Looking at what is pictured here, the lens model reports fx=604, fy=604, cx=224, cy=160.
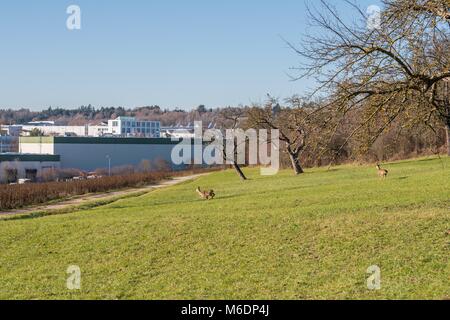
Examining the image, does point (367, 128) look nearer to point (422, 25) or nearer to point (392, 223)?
point (422, 25)

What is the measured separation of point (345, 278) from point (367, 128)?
3575mm

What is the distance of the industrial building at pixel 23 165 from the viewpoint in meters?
73.8

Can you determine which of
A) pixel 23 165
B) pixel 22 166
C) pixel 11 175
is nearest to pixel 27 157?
pixel 23 165

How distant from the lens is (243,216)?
61.5 feet

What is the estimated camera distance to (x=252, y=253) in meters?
13.4

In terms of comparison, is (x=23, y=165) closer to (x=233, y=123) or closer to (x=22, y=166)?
(x=22, y=166)

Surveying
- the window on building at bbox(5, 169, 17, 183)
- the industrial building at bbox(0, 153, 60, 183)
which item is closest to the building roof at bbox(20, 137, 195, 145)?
the industrial building at bbox(0, 153, 60, 183)

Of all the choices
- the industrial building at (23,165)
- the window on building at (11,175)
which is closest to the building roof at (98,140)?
the industrial building at (23,165)

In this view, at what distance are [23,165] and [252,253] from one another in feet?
254

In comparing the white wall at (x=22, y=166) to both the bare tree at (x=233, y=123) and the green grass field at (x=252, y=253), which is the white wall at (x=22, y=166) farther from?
the green grass field at (x=252, y=253)

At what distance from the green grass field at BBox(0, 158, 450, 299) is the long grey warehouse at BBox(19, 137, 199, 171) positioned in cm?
8092

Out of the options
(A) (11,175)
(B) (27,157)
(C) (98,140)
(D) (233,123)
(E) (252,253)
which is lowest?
(A) (11,175)

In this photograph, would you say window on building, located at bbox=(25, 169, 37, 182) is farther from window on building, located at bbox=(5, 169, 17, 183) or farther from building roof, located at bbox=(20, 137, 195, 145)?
building roof, located at bbox=(20, 137, 195, 145)
